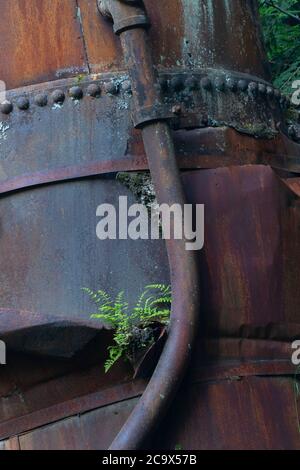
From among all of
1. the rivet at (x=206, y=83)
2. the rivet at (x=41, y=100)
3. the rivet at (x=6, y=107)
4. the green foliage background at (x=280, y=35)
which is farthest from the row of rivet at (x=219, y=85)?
the green foliage background at (x=280, y=35)

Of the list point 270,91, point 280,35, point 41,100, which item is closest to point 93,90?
point 41,100

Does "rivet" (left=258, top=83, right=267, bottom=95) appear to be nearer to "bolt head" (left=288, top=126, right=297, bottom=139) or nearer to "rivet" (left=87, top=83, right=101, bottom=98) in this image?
"bolt head" (left=288, top=126, right=297, bottom=139)

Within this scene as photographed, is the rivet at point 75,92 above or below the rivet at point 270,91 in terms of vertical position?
below

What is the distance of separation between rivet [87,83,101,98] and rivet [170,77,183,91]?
343 millimetres

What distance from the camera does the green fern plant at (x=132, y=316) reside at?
425cm

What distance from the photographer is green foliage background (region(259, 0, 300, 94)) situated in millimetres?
7691

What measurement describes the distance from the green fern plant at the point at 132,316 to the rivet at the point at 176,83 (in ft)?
3.13

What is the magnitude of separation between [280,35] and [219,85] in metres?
2.98

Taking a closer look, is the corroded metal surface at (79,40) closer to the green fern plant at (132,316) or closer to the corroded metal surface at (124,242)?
the corroded metal surface at (124,242)

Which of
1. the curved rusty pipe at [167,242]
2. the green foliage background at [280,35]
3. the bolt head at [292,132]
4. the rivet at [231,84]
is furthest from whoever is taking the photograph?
the green foliage background at [280,35]

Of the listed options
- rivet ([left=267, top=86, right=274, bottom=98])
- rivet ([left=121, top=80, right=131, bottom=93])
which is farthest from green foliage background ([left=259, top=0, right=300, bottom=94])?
rivet ([left=121, top=80, right=131, bottom=93])

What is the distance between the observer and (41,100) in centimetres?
480

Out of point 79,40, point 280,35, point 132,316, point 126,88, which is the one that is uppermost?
point 280,35

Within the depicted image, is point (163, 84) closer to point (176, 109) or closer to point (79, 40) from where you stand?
point (176, 109)
